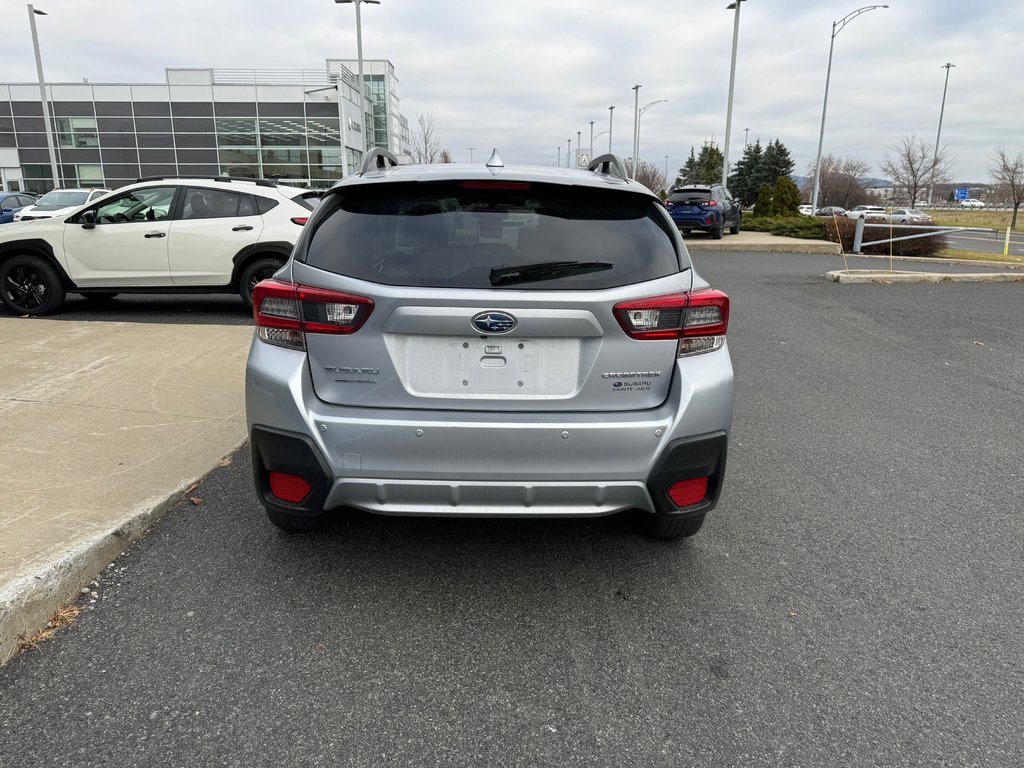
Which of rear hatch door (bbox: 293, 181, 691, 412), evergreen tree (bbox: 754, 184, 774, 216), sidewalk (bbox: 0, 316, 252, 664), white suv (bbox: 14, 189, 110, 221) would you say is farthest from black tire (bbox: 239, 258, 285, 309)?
evergreen tree (bbox: 754, 184, 774, 216)

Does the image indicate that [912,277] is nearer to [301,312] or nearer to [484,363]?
[484,363]

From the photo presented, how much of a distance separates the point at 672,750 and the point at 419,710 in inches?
32.1

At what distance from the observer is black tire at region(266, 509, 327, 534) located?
130 inches

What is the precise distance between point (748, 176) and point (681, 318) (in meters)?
79.1

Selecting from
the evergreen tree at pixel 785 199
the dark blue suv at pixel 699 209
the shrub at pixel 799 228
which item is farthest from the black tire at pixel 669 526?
the evergreen tree at pixel 785 199

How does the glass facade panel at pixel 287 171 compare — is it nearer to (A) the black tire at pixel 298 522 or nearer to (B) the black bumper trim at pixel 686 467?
(A) the black tire at pixel 298 522

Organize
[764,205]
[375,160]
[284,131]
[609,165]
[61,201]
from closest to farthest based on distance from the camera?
[375,160]
[609,165]
[61,201]
[764,205]
[284,131]

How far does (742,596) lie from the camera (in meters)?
3.17

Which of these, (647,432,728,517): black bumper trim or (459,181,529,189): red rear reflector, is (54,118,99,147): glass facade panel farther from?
(647,432,728,517): black bumper trim

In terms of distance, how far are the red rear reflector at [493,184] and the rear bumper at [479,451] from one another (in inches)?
36.6

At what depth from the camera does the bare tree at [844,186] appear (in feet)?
247

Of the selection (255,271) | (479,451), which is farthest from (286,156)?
(479,451)

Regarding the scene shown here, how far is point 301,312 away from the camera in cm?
283

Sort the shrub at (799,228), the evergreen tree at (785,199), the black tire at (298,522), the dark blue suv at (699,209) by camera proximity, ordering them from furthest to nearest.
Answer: the evergreen tree at (785,199), the shrub at (799,228), the dark blue suv at (699,209), the black tire at (298,522)
